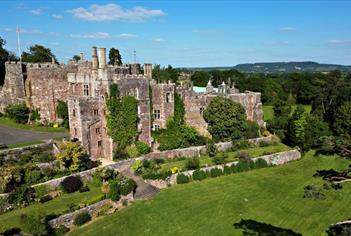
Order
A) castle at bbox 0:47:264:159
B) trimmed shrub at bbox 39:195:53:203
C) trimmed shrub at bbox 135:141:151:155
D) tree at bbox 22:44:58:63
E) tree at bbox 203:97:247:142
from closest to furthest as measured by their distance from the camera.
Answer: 1. trimmed shrub at bbox 39:195:53:203
2. castle at bbox 0:47:264:159
3. trimmed shrub at bbox 135:141:151:155
4. tree at bbox 203:97:247:142
5. tree at bbox 22:44:58:63

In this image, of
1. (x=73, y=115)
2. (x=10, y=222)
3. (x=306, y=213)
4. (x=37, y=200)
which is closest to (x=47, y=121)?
(x=73, y=115)

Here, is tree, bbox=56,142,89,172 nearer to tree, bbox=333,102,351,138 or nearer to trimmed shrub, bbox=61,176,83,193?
trimmed shrub, bbox=61,176,83,193

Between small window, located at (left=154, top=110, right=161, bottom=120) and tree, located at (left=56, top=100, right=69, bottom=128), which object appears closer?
small window, located at (left=154, top=110, right=161, bottom=120)

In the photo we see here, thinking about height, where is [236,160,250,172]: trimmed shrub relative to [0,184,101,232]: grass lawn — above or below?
above

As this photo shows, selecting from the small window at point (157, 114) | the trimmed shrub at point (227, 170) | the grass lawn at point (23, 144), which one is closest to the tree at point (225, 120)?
the small window at point (157, 114)

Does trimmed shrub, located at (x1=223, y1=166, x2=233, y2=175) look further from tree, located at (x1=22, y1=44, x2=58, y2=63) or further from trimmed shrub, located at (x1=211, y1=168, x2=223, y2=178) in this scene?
tree, located at (x1=22, y1=44, x2=58, y2=63)

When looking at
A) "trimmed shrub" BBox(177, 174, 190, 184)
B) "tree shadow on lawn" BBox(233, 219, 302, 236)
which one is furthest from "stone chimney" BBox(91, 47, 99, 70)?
"tree shadow on lawn" BBox(233, 219, 302, 236)

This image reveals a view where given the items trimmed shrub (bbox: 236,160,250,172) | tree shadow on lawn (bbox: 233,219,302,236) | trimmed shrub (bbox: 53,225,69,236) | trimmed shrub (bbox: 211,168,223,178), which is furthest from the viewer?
trimmed shrub (bbox: 236,160,250,172)

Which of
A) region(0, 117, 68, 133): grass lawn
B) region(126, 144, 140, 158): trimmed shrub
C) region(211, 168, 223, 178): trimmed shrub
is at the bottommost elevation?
region(211, 168, 223, 178): trimmed shrub
